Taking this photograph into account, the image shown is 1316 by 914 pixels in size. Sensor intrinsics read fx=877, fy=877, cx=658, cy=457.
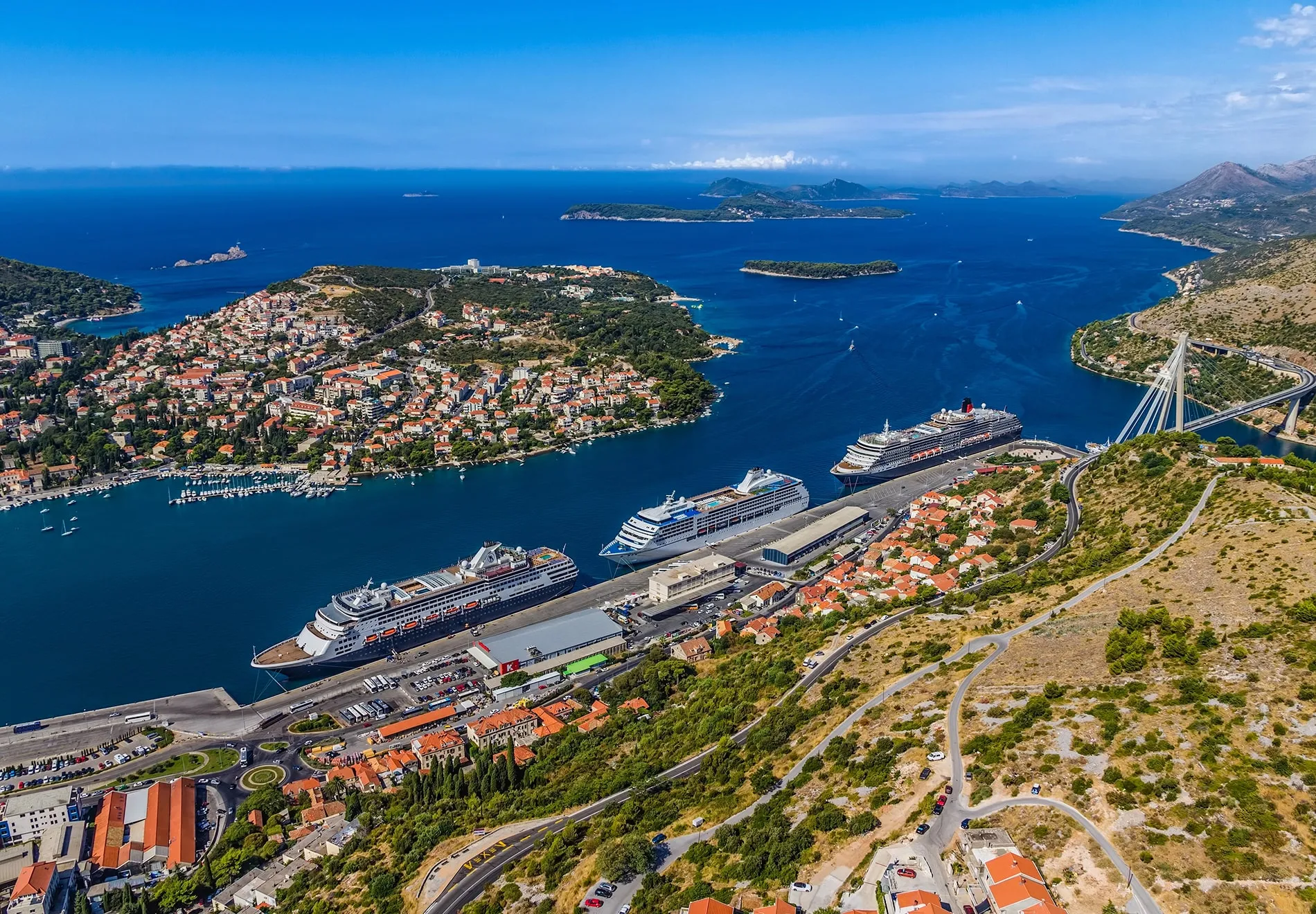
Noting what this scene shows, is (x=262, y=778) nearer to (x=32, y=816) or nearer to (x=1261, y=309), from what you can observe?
(x=32, y=816)

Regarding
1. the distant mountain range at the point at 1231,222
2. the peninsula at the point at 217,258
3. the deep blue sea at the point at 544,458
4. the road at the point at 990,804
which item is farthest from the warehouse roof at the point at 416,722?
the distant mountain range at the point at 1231,222

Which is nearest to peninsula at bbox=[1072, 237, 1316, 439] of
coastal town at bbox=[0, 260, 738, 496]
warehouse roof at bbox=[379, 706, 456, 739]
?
coastal town at bbox=[0, 260, 738, 496]

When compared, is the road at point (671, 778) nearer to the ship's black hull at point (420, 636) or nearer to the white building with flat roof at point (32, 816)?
the white building with flat roof at point (32, 816)

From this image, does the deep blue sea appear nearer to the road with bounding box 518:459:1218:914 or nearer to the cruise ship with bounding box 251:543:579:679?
the cruise ship with bounding box 251:543:579:679

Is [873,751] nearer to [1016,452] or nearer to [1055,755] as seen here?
[1055,755]

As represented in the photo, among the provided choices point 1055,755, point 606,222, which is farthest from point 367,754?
point 606,222

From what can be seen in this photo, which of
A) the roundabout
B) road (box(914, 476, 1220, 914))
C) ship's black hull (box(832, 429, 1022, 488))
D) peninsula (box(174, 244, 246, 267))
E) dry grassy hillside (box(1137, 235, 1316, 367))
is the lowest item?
the roundabout

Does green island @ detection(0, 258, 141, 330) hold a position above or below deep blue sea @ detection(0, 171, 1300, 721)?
above
